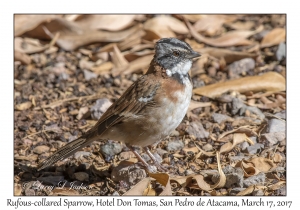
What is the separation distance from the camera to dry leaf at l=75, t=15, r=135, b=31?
1050 centimetres

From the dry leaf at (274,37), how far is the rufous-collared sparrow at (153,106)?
11.5 feet

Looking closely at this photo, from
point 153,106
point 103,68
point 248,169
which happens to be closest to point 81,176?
point 153,106

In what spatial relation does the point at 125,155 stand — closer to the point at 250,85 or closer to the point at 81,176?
the point at 81,176

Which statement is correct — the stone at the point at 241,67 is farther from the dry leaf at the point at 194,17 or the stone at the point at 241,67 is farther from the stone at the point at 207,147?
the stone at the point at 207,147

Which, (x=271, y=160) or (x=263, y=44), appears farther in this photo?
(x=263, y=44)

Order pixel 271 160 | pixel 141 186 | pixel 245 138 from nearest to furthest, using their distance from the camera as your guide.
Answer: pixel 141 186
pixel 271 160
pixel 245 138

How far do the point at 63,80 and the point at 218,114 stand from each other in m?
2.87

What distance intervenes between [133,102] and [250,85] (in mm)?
2536

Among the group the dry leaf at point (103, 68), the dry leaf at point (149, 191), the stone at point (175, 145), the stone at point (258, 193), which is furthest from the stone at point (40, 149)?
the stone at point (258, 193)

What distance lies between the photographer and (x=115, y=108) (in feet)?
23.4

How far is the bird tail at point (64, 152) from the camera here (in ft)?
22.9

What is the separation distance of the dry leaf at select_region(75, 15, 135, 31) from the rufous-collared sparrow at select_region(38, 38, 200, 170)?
3.53 metres

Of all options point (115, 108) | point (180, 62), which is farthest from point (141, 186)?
point (180, 62)

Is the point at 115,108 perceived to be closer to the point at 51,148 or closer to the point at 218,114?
the point at 51,148
